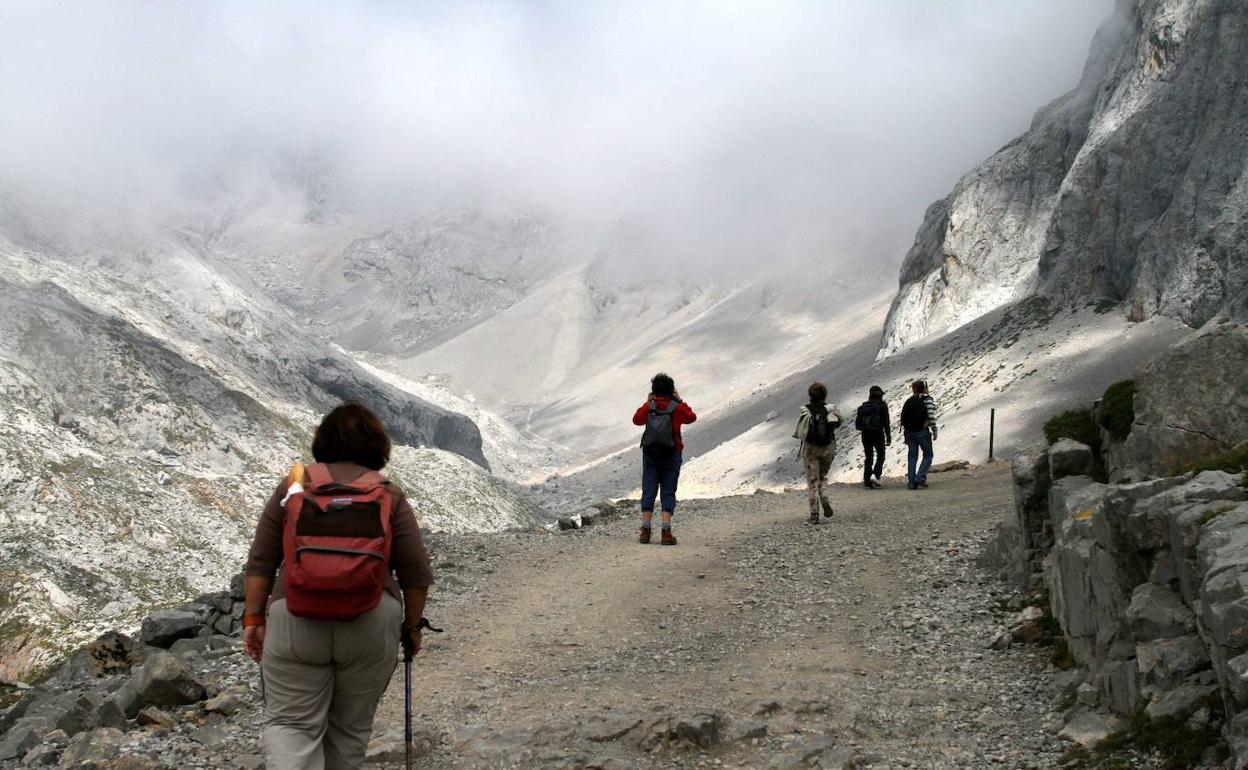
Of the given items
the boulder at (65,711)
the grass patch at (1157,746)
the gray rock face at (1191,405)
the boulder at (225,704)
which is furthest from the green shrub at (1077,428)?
the boulder at (65,711)

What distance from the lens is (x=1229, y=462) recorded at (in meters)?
7.77

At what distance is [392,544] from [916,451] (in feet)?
56.1

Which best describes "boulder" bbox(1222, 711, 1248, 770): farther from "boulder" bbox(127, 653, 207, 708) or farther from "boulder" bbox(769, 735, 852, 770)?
"boulder" bbox(127, 653, 207, 708)

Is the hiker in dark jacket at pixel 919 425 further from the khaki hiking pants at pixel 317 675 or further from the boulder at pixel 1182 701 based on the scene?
the khaki hiking pants at pixel 317 675

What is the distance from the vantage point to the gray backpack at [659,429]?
14445 mm

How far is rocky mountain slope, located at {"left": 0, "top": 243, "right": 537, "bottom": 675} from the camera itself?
3662cm

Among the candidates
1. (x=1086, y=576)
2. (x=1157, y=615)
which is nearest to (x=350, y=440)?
(x=1157, y=615)

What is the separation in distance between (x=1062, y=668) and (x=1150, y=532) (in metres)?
1.73

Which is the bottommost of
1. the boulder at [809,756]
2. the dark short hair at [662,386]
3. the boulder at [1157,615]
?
the boulder at [809,756]

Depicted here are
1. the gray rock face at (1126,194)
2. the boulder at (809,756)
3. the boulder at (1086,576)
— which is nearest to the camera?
the boulder at (809,756)

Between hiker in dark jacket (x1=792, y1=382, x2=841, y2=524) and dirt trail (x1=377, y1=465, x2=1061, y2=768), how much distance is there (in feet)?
2.90

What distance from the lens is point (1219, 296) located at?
4206cm

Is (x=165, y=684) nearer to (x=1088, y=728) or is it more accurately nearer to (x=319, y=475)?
(x=319, y=475)

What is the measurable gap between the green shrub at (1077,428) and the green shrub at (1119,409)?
0.31 metres
